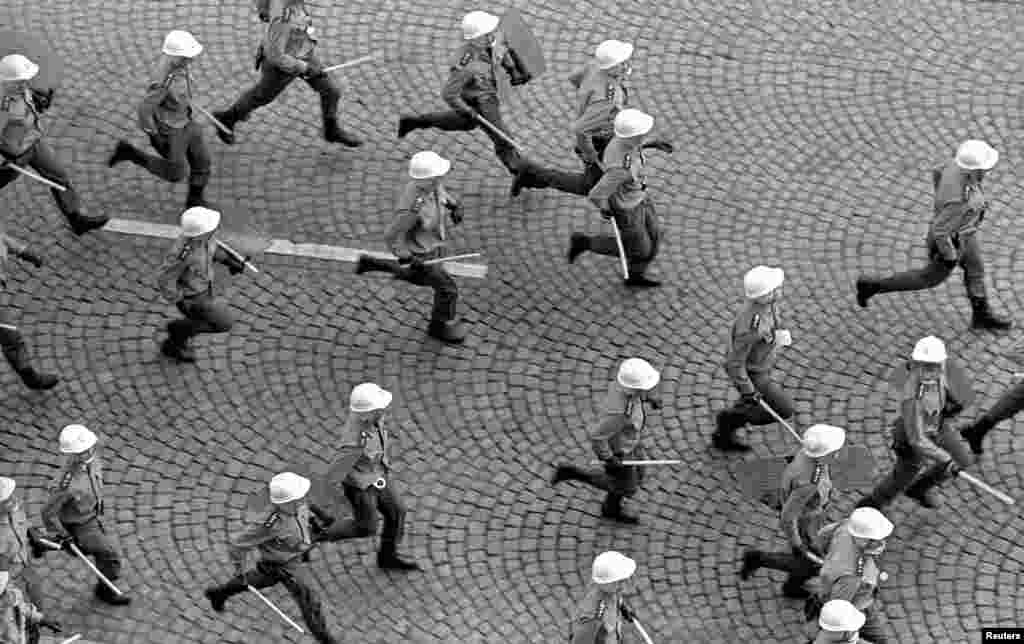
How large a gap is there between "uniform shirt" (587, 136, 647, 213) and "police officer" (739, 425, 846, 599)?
3449 millimetres

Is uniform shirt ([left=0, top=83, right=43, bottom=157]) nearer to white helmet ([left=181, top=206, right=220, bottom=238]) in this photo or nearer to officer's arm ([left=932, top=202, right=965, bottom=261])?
white helmet ([left=181, top=206, right=220, bottom=238])

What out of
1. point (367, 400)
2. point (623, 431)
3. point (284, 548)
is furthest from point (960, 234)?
point (284, 548)

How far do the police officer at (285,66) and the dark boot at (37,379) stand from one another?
3.64 metres

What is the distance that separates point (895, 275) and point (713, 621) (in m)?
4.15

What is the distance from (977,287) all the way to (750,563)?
384 centimetres

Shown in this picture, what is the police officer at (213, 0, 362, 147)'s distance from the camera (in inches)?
856

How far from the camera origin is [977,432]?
19.2 meters

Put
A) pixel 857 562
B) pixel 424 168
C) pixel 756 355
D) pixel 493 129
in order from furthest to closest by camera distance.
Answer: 1. pixel 493 129
2. pixel 424 168
3. pixel 756 355
4. pixel 857 562

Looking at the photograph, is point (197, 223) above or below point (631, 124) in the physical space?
below

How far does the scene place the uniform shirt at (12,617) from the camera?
16516mm

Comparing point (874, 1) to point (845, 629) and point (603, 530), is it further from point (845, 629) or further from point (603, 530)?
point (845, 629)

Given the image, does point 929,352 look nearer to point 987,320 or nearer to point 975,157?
point 975,157

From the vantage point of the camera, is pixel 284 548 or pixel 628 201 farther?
pixel 628 201

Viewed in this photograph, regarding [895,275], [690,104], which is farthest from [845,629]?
[690,104]
